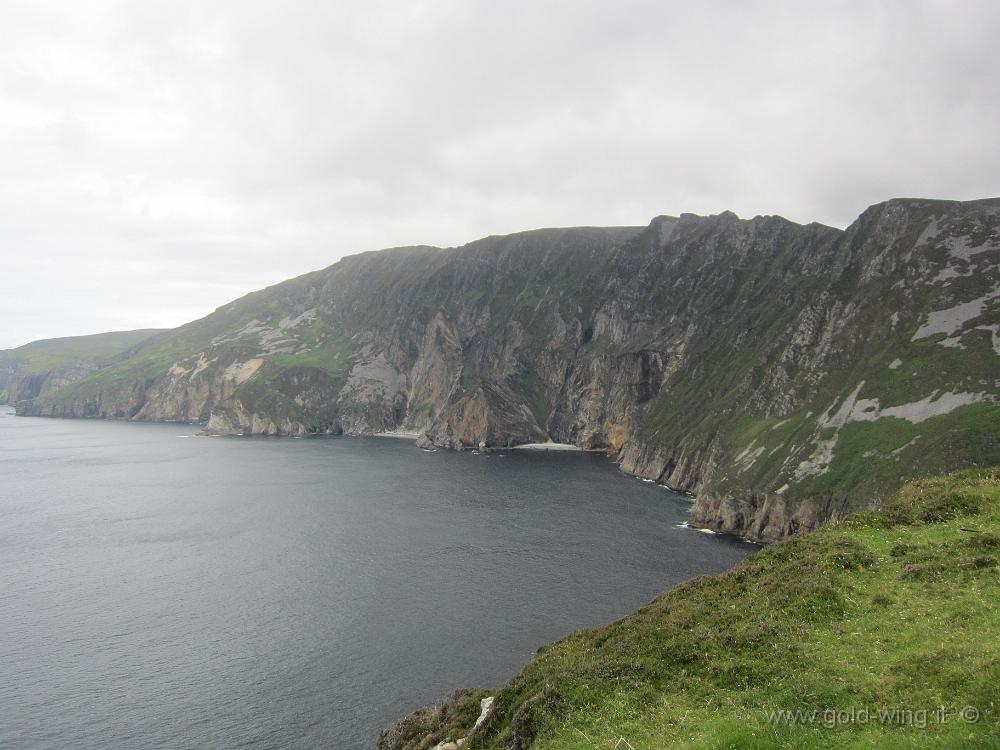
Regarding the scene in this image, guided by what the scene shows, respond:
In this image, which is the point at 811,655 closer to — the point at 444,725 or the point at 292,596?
the point at 444,725

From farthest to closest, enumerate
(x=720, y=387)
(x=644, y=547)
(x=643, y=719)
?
(x=720, y=387) → (x=644, y=547) → (x=643, y=719)

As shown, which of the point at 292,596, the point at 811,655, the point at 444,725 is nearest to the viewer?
the point at 811,655

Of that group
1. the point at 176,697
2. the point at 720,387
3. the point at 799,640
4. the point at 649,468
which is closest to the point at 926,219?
the point at 720,387

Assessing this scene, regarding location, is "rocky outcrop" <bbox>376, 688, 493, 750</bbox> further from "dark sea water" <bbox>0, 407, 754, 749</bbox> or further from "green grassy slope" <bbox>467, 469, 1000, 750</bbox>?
"dark sea water" <bbox>0, 407, 754, 749</bbox>

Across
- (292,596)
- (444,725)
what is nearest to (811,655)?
(444,725)

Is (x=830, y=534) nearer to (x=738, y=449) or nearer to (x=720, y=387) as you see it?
(x=738, y=449)

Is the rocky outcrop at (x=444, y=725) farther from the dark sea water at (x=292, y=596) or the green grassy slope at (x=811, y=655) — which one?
the dark sea water at (x=292, y=596)

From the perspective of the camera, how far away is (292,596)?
8812cm

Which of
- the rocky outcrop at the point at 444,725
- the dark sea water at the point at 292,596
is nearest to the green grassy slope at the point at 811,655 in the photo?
the rocky outcrop at the point at 444,725

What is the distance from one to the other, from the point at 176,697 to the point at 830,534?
199 feet

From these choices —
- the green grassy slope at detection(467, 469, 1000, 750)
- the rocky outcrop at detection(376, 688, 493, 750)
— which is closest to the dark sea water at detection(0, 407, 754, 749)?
the rocky outcrop at detection(376, 688, 493, 750)

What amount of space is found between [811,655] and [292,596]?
78.2 m

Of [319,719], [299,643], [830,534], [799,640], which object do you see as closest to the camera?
[799,640]

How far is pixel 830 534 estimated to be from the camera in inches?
1499
